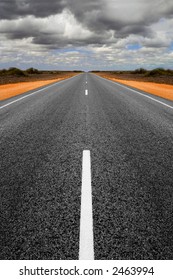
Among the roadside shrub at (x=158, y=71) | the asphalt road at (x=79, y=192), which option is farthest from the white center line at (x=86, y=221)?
the roadside shrub at (x=158, y=71)

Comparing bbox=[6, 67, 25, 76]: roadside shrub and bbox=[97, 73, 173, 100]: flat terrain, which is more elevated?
bbox=[6, 67, 25, 76]: roadside shrub

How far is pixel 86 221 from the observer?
246cm

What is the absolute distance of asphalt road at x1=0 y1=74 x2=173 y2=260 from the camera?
2.15m

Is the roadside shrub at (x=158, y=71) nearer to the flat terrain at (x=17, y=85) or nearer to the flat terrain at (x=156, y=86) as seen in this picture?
the flat terrain at (x=156, y=86)

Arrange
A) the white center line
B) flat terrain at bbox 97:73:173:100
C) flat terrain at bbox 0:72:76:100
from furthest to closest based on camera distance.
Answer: flat terrain at bbox 97:73:173:100, flat terrain at bbox 0:72:76:100, the white center line

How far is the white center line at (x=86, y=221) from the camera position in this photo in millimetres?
2053

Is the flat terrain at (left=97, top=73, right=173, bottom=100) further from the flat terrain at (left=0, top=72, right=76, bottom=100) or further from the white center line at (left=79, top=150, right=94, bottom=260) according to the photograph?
the white center line at (left=79, top=150, right=94, bottom=260)

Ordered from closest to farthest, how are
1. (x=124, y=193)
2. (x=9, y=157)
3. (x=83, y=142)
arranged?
(x=124, y=193) → (x=9, y=157) → (x=83, y=142)

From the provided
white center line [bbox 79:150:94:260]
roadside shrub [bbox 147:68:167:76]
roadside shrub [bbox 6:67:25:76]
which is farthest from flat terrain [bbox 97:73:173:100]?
roadside shrub [bbox 6:67:25:76]

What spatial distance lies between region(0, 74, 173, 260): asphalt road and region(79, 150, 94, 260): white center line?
47mm
